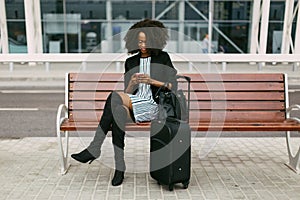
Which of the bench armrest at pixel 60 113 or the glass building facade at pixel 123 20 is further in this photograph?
the glass building facade at pixel 123 20

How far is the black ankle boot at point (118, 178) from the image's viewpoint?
11.4ft

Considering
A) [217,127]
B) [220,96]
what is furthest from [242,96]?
[217,127]

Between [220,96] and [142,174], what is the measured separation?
1.26 meters

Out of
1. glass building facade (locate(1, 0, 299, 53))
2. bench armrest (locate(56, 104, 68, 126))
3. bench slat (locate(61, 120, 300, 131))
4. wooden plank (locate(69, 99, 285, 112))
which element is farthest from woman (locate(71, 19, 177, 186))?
glass building facade (locate(1, 0, 299, 53))

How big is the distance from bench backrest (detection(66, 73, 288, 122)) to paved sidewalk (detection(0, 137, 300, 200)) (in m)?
0.55

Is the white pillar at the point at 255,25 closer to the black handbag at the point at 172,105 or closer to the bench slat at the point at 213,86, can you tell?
the bench slat at the point at 213,86

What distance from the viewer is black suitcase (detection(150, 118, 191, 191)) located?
3217mm

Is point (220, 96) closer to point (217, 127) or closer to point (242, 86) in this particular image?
point (242, 86)

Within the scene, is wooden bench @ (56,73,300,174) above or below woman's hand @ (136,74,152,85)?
below

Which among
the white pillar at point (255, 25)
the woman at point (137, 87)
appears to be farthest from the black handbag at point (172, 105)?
the white pillar at point (255, 25)

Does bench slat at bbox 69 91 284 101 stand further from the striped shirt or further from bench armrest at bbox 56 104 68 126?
the striped shirt

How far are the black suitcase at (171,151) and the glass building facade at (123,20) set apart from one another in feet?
44.2

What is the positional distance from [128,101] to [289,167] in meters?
1.92

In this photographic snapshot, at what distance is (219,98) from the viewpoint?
4.13 metres
